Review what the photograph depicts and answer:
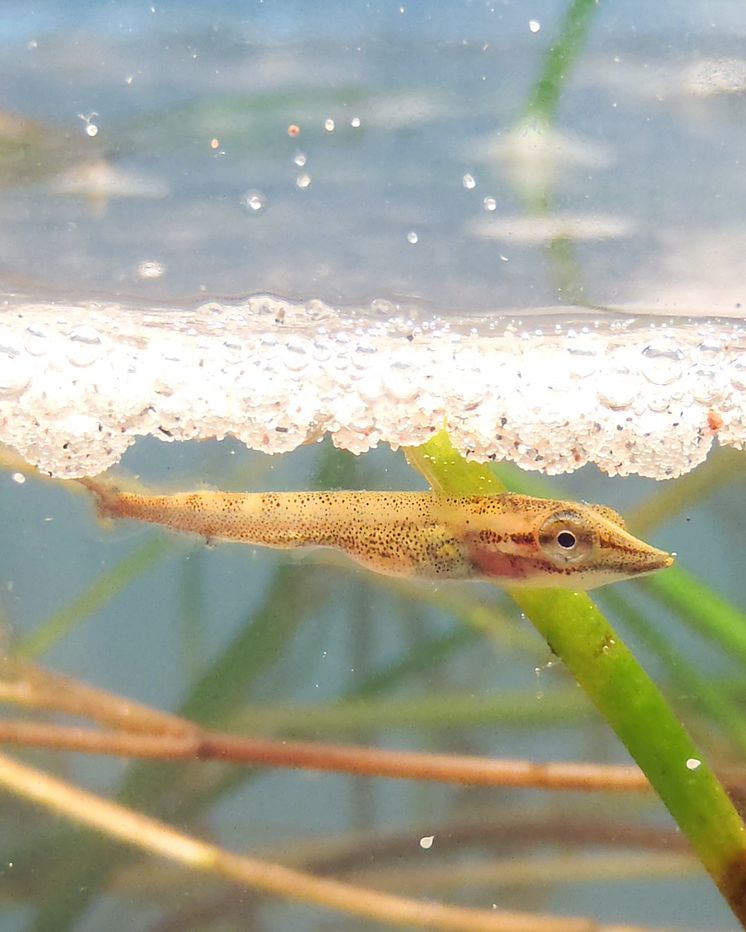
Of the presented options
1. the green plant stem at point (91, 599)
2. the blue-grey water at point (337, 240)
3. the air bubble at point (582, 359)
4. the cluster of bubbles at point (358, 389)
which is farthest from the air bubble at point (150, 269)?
the air bubble at point (582, 359)

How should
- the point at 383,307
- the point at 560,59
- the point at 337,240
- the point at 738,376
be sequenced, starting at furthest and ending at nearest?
1. the point at 560,59
2. the point at 337,240
3. the point at 383,307
4. the point at 738,376

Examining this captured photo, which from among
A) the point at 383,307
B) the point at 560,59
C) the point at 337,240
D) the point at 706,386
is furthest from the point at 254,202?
the point at 706,386

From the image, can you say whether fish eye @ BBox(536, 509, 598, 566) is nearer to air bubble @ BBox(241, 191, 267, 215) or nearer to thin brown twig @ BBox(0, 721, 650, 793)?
thin brown twig @ BBox(0, 721, 650, 793)

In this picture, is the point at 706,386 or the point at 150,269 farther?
the point at 150,269

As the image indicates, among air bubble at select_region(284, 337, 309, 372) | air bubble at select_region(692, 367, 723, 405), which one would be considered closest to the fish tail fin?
air bubble at select_region(284, 337, 309, 372)

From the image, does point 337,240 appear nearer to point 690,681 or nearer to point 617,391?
point 617,391

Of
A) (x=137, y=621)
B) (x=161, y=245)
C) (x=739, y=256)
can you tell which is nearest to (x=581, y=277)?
(x=739, y=256)
